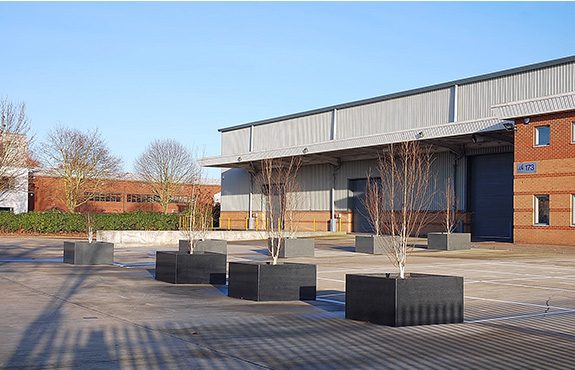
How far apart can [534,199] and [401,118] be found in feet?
46.5

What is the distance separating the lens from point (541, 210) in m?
30.0

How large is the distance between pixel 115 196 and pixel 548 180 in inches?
2337

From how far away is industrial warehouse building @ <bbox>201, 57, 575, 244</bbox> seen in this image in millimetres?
29156

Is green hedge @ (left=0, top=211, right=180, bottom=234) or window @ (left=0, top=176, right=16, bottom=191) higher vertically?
window @ (left=0, top=176, right=16, bottom=191)

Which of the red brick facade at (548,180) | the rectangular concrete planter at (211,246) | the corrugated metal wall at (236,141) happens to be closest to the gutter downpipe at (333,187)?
the corrugated metal wall at (236,141)

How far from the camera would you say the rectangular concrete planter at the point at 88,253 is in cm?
2019

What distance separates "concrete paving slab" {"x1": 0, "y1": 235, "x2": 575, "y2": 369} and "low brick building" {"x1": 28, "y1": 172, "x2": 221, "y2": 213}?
166ft

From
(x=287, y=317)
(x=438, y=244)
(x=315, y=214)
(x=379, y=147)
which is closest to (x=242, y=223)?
(x=315, y=214)

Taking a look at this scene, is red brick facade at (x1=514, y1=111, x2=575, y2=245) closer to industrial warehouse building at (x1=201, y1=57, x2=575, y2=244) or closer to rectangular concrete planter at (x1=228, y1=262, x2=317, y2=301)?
industrial warehouse building at (x1=201, y1=57, x2=575, y2=244)

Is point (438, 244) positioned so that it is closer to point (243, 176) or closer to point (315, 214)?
point (315, 214)

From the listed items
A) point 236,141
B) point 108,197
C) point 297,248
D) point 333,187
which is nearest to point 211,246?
point 297,248

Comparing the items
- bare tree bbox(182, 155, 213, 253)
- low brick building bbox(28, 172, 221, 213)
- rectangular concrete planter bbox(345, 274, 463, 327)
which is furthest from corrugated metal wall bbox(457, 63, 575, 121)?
low brick building bbox(28, 172, 221, 213)

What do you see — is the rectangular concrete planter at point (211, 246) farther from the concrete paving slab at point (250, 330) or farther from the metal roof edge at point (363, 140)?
the concrete paving slab at point (250, 330)

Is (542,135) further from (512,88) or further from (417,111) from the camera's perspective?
(417,111)
